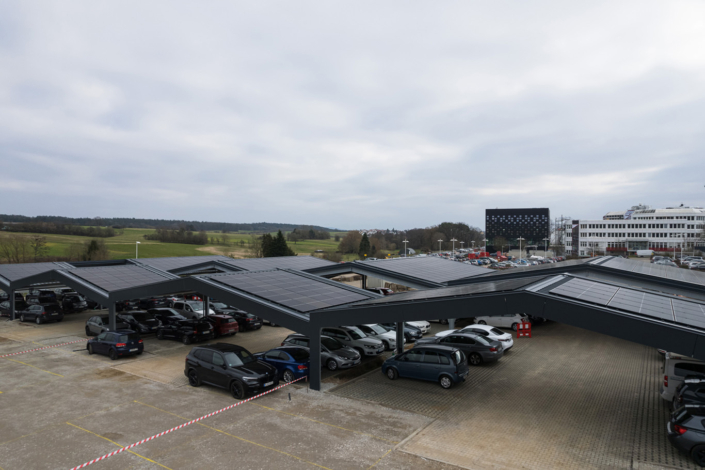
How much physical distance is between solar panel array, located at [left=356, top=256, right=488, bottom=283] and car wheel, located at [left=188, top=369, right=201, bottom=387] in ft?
44.6

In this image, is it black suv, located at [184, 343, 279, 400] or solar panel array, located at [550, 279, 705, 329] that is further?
black suv, located at [184, 343, 279, 400]

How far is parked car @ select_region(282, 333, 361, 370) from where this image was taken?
16.3 m

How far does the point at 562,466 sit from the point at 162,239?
358ft

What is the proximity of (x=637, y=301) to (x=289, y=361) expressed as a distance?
1174cm

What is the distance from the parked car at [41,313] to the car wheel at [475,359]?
27897 millimetres

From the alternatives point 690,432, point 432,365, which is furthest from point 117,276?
point 690,432

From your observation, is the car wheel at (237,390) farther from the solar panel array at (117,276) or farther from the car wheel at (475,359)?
the solar panel array at (117,276)

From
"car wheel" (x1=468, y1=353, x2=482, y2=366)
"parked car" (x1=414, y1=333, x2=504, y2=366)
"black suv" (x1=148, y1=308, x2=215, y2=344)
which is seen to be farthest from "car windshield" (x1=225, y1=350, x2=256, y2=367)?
"car wheel" (x1=468, y1=353, x2=482, y2=366)

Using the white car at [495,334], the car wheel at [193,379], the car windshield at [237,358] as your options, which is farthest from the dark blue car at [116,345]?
the white car at [495,334]

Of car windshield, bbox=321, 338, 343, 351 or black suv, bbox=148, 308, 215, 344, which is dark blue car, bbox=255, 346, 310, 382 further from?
black suv, bbox=148, 308, 215, 344

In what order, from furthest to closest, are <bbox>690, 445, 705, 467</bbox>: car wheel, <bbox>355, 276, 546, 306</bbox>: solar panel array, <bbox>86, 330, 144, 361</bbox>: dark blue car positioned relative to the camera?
1. <bbox>86, 330, 144, 361</bbox>: dark blue car
2. <bbox>355, 276, 546, 306</bbox>: solar panel array
3. <bbox>690, 445, 705, 467</bbox>: car wheel

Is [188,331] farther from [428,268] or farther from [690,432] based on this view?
[690,432]

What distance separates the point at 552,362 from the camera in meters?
17.8

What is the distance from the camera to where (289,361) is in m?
15.4
